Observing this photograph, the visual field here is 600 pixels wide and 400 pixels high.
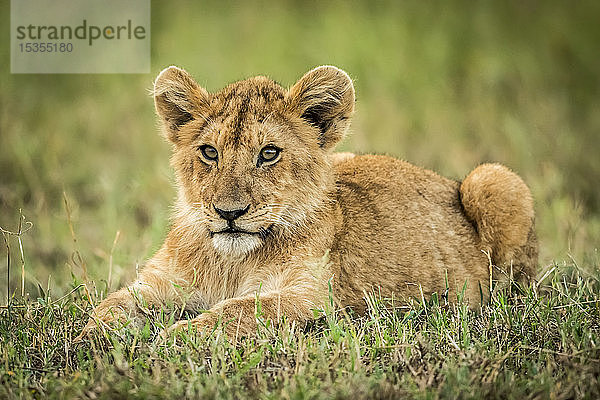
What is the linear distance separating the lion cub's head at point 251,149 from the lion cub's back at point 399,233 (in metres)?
0.36

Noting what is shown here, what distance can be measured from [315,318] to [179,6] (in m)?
9.98

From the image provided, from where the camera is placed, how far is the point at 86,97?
12.0 metres

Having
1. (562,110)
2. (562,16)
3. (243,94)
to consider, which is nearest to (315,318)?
(243,94)

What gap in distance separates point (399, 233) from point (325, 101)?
3.44 ft

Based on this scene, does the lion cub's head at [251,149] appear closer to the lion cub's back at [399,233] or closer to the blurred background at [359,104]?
the lion cub's back at [399,233]

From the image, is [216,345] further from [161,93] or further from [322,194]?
[161,93]

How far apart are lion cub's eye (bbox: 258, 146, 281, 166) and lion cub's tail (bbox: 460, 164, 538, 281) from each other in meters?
1.87

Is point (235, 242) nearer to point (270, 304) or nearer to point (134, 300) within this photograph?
point (270, 304)

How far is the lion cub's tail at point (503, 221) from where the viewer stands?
6457 millimetres

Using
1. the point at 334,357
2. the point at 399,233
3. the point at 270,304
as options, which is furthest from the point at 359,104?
the point at 334,357

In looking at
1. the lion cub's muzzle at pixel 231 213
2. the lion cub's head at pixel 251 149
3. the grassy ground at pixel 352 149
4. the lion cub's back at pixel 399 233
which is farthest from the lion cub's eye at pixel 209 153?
the grassy ground at pixel 352 149

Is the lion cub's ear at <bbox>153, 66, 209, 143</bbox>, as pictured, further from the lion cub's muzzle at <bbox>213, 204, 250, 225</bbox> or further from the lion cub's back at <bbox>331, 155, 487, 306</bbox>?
the lion cub's back at <bbox>331, 155, 487, 306</bbox>

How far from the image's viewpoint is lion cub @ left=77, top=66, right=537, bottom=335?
5215 millimetres
